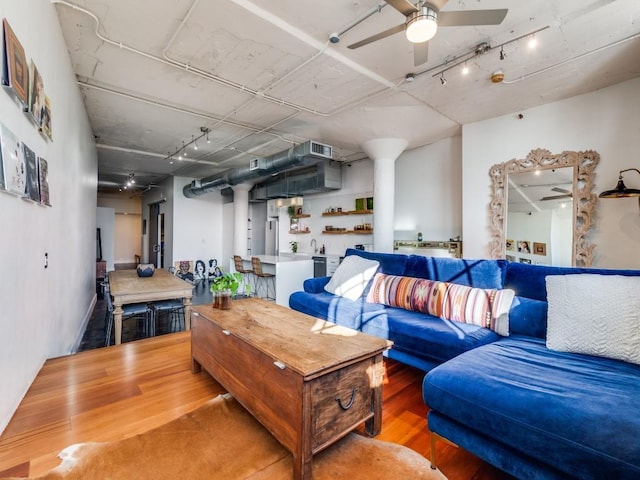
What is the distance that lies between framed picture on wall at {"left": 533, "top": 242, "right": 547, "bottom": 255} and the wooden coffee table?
3.52m

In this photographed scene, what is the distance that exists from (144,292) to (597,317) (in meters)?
3.85

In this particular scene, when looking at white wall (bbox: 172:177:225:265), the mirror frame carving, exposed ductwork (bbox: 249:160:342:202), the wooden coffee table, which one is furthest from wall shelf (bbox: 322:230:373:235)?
the wooden coffee table

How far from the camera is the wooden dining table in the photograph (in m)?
3.13

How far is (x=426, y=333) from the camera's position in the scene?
95.0 inches

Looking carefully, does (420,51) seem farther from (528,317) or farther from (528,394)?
(528,394)

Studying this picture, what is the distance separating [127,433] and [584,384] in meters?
2.42

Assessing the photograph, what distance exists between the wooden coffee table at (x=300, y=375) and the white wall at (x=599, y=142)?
3.63m

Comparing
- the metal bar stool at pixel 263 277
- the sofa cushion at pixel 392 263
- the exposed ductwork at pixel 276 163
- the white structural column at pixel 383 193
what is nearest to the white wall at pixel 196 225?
the exposed ductwork at pixel 276 163

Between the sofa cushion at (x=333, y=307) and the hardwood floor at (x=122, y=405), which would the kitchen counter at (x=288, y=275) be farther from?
the hardwood floor at (x=122, y=405)

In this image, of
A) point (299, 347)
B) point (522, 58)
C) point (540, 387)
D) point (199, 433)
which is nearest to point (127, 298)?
point (199, 433)

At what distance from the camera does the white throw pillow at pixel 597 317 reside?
1714 millimetres

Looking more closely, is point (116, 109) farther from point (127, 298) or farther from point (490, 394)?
point (490, 394)

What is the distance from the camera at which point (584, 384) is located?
1.45 meters

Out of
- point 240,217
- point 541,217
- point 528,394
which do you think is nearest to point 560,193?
point 541,217
